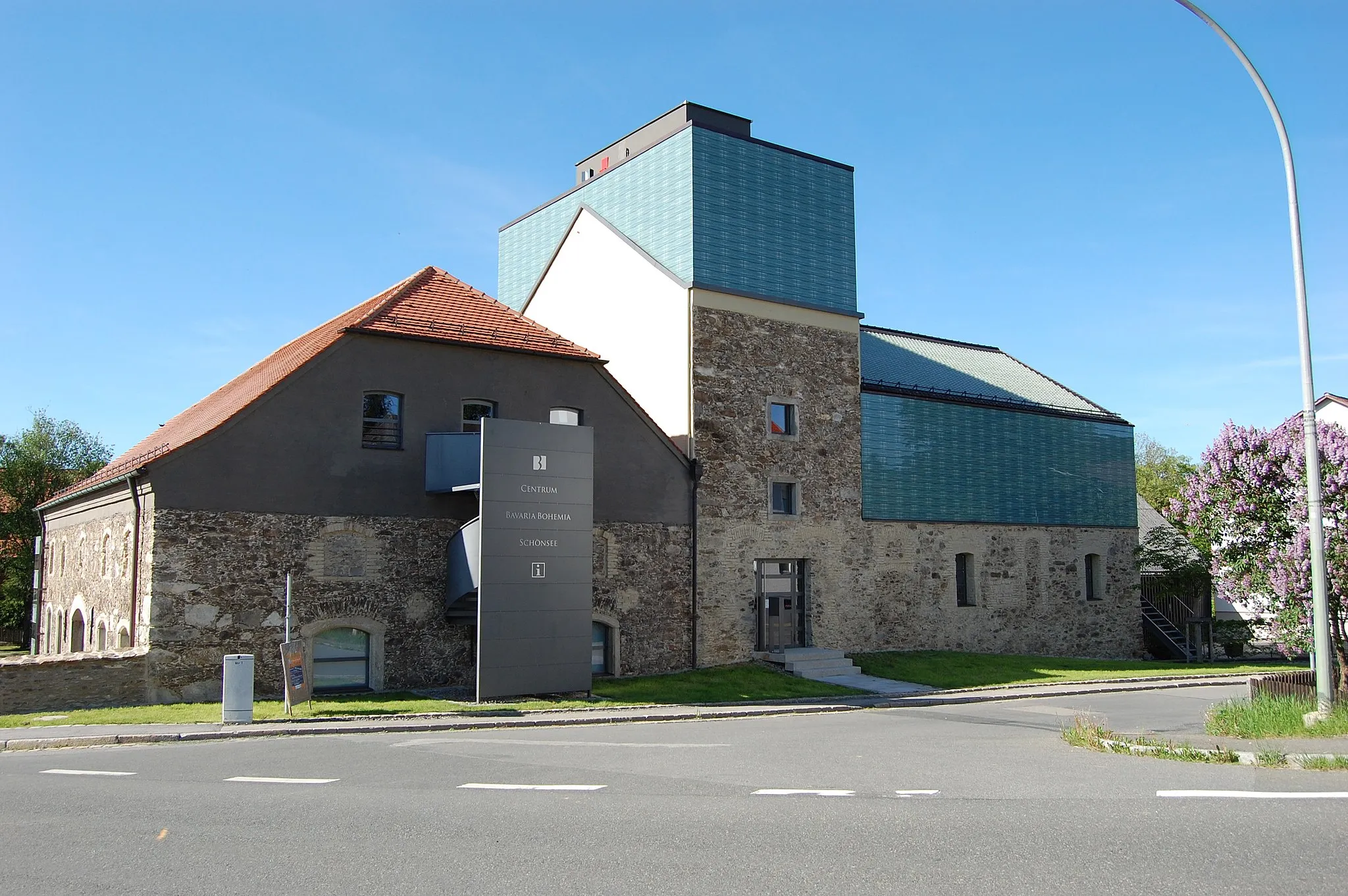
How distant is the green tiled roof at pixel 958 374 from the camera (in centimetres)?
3378

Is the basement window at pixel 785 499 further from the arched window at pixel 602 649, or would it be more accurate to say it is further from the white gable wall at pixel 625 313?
the arched window at pixel 602 649

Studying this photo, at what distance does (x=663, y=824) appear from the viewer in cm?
840

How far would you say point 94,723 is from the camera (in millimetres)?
16531

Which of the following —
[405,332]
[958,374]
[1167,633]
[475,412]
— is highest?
[958,374]

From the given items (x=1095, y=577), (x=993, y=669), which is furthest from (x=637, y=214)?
(x=1095, y=577)

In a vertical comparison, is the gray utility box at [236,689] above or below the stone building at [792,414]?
below

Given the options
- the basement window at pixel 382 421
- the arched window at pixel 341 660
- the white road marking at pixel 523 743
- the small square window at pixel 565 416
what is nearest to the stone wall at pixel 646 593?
the small square window at pixel 565 416

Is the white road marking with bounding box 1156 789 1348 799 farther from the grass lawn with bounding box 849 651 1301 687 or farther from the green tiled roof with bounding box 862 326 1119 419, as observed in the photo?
the green tiled roof with bounding box 862 326 1119 419

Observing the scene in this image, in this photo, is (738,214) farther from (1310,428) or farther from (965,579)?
(1310,428)

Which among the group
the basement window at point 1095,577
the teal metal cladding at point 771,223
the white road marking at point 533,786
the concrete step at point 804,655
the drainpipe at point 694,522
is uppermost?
the teal metal cladding at point 771,223

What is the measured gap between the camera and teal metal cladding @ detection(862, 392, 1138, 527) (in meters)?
31.0

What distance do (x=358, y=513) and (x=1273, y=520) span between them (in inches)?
676

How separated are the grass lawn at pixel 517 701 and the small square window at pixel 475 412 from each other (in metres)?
5.96

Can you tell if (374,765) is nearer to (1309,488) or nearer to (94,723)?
(94,723)
